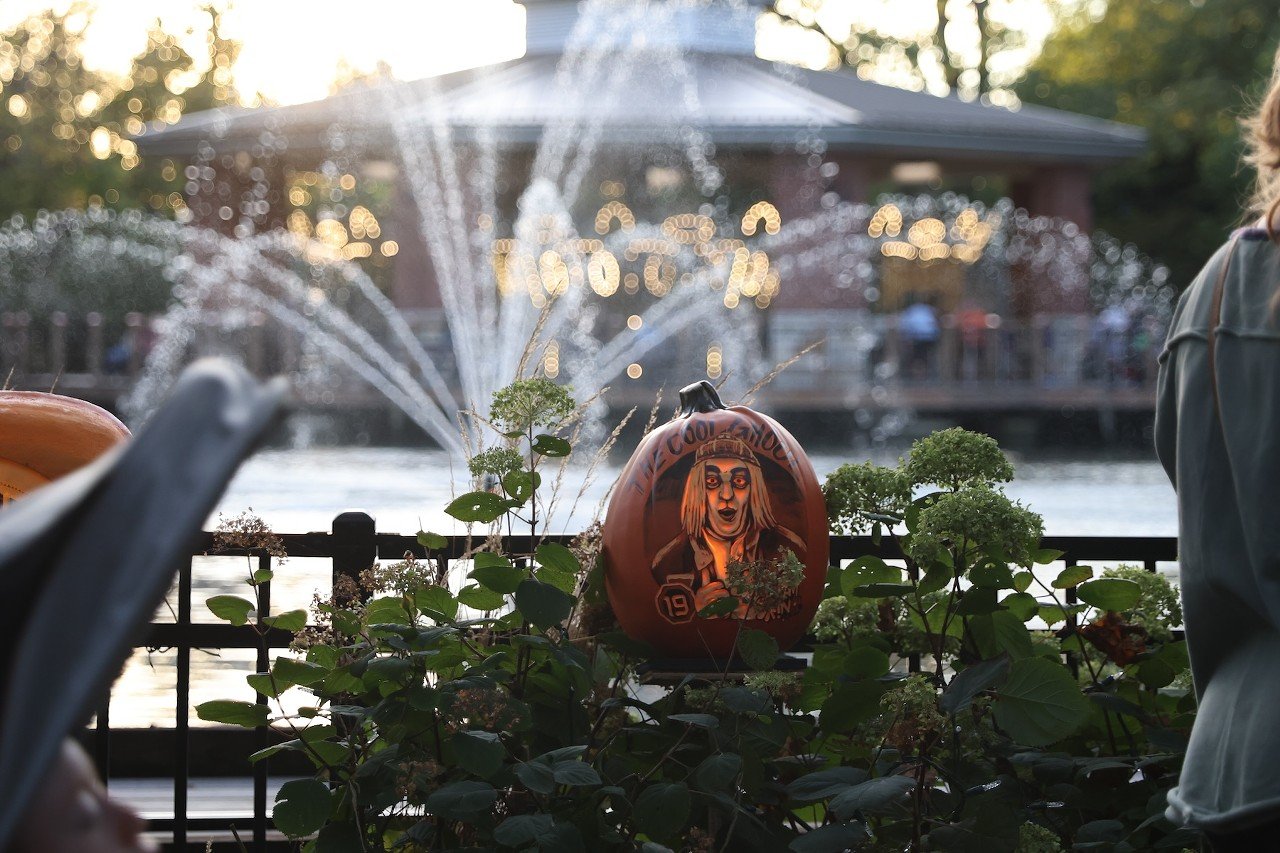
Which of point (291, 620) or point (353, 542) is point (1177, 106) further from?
point (291, 620)

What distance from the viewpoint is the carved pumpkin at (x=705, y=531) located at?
9.65 feet

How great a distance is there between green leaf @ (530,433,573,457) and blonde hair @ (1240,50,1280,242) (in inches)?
55.6

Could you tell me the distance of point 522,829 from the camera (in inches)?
99.4

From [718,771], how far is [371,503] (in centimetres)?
1119

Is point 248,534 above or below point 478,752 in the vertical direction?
above

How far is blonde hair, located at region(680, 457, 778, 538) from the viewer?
2.97 m

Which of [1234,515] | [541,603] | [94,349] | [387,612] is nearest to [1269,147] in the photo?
[1234,515]

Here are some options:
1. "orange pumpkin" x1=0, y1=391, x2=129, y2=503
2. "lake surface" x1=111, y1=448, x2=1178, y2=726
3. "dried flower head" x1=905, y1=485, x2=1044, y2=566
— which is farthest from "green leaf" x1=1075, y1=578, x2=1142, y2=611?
"lake surface" x1=111, y1=448, x2=1178, y2=726

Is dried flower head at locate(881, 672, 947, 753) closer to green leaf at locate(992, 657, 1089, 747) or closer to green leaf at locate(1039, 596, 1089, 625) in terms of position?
green leaf at locate(992, 657, 1089, 747)

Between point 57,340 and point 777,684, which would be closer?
point 777,684

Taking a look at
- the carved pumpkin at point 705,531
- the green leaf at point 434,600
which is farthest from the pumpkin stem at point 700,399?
the green leaf at point 434,600

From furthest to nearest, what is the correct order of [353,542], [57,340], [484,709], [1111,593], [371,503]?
[57,340]
[371,503]
[353,542]
[1111,593]
[484,709]

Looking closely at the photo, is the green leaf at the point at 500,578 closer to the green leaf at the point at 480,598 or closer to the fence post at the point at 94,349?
the green leaf at the point at 480,598

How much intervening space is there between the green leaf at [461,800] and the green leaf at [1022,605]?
3.90 ft
